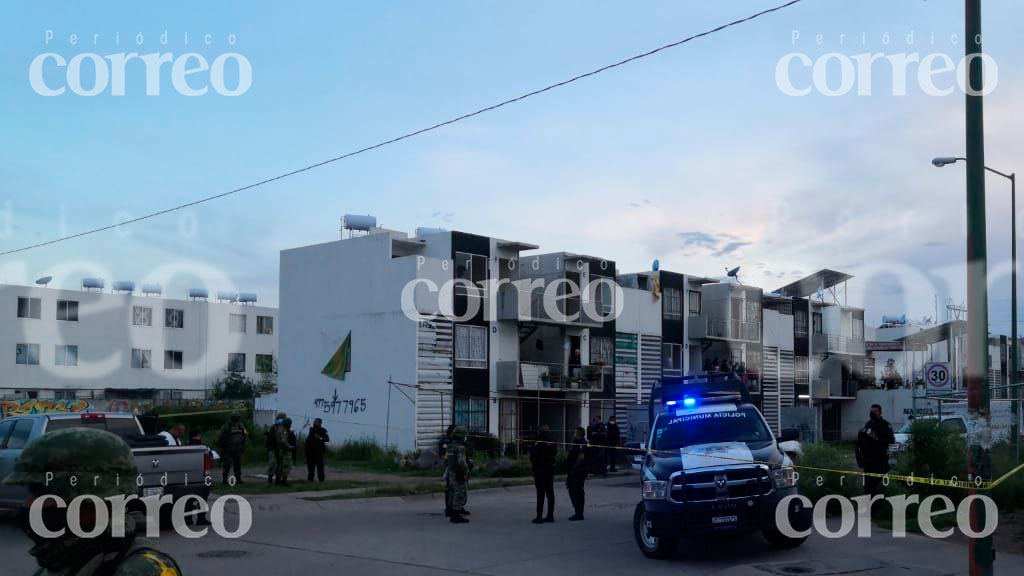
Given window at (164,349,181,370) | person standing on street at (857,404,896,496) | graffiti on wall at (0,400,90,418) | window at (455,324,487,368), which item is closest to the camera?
person standing on street at (857,404,896,496)

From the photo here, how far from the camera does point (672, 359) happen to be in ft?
171

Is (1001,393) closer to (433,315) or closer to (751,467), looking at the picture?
(433,315)

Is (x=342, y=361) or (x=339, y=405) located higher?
(x=342, y=361)

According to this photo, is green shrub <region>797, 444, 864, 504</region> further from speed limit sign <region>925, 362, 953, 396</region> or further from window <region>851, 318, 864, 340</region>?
A: window <region>851, 318, 864, 340</region>

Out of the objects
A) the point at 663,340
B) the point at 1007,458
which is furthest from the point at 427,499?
the point at 663,340

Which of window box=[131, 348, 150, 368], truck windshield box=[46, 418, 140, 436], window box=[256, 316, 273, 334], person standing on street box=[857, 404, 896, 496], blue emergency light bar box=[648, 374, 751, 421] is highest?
window box=[256, 316, 273, 334]

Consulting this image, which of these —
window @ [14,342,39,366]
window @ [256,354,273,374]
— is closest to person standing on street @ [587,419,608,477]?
window @ [14,342,39,366]

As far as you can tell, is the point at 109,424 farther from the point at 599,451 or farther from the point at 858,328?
the point at 858,328

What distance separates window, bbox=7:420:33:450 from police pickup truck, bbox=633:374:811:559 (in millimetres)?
9827

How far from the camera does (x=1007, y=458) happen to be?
19703 millimetres

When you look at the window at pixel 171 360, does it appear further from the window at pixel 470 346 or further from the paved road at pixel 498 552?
the paved road at pixel 498 552

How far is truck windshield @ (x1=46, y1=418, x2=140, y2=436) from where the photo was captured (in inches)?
→ 607

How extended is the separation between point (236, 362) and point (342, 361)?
31.1 meters

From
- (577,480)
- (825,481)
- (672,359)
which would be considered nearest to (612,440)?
(577,480)
